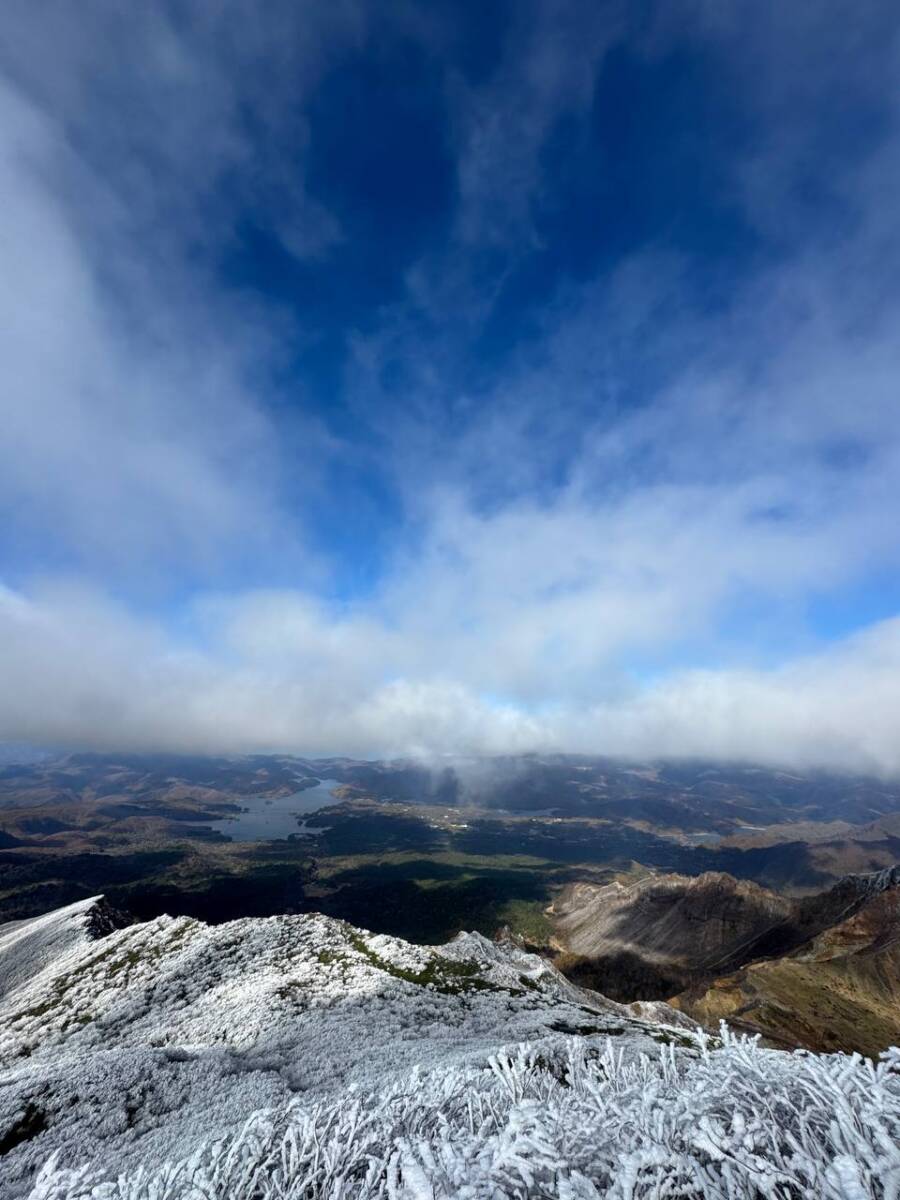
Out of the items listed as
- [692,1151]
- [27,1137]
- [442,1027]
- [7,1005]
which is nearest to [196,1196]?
[692,1151]

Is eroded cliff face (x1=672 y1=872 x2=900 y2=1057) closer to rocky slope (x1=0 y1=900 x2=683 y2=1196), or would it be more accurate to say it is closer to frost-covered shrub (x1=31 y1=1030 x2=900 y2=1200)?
rocky slope (x1=0 y1=900 x2=683 y2=1196)

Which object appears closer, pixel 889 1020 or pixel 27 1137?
pixel 27 1137

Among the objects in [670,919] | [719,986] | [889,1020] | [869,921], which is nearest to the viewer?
[889,1020]

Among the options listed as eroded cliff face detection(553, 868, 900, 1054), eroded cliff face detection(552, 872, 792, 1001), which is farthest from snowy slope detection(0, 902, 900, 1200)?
eroded cliff face detection(552, 872, 792, 1001)

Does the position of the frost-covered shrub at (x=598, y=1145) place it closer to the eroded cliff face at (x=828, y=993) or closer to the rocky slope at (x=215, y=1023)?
the rocky slope at (x=215, y=1023)

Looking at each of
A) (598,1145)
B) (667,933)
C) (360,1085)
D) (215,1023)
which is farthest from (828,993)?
(598,1145)

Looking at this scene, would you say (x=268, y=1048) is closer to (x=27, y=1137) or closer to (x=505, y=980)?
(x=27, y=1137)
